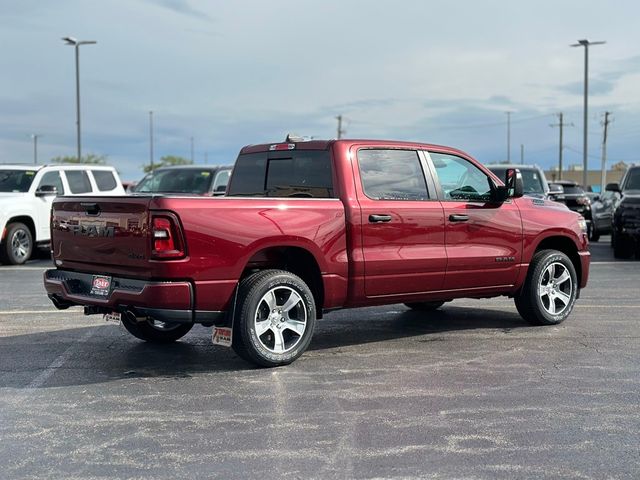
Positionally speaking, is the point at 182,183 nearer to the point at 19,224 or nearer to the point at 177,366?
the point at 19,224

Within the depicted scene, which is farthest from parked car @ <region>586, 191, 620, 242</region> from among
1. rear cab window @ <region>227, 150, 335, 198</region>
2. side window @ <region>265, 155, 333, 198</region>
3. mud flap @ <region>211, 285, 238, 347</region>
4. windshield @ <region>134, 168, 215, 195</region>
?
mud flap @ <region>211, 285, 238, 347</region>

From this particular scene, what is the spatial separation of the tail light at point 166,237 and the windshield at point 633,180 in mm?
14132

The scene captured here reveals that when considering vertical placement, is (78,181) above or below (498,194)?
above

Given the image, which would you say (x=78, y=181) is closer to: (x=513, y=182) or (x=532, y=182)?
(x=532, y=182)

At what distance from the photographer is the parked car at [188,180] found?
16.2 meters

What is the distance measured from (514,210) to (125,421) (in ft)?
14.8

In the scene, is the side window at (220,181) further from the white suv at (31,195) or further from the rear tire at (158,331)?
the rear tire at (158,331)

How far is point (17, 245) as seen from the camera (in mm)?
15383

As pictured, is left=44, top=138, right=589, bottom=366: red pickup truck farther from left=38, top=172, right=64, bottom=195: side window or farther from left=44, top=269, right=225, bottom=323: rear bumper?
left=38, top=172, right=64, bottom=195: side window

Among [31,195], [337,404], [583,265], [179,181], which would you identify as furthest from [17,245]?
[337,404]

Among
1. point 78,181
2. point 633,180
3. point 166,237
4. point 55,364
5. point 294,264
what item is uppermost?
point 633,180

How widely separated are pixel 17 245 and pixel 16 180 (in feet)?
4.60

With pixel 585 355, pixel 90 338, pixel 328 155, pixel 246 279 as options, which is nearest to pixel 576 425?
pixel 585 355

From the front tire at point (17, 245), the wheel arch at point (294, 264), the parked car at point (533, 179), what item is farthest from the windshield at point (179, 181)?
the wheel arch at point (294, 264)
